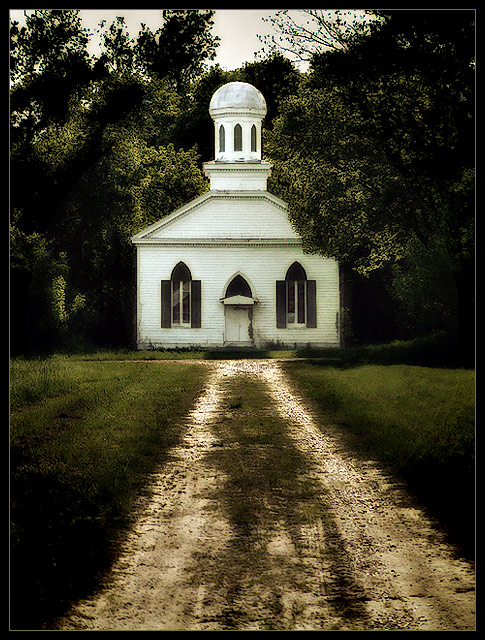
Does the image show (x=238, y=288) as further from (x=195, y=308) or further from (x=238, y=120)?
(x=238, y=120)

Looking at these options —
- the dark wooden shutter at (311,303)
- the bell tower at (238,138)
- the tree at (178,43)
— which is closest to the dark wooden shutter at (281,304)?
the dark wooden shutter at (311,303)

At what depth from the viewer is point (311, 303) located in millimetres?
31750

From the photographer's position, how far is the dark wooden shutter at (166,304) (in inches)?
1248

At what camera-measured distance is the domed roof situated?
33.7m

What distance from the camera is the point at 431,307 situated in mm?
18016

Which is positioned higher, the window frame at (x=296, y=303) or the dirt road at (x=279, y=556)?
the window frame at (x=296, y=303)

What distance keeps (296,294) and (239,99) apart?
9155 mm

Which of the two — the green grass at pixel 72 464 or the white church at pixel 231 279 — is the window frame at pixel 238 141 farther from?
the green grass at pixel 72 464

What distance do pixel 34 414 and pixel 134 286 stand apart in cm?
2018

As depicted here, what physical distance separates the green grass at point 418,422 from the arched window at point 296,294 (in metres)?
11.1

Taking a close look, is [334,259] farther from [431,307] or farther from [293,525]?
[293,525]

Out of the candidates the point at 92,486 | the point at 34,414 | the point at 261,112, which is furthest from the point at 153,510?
the point at 261,112

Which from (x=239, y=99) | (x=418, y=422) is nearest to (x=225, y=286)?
(x=239, y=99)
